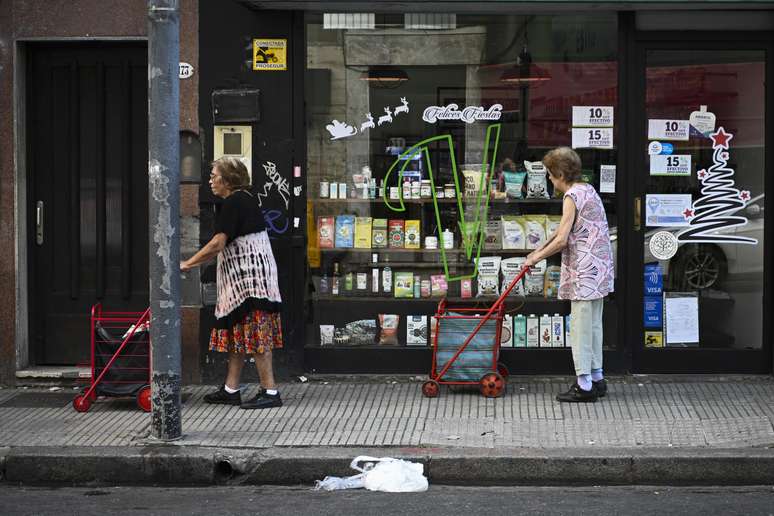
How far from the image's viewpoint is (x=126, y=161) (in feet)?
31.0

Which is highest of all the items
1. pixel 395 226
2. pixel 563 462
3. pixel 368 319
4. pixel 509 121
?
pixel 509 121

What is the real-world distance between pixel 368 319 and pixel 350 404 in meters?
1.16

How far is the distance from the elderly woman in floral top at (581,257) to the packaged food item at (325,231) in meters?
1.96

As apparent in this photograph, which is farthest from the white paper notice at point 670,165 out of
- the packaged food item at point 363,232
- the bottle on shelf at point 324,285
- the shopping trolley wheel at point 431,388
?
the bottle on shelf at point 324,285

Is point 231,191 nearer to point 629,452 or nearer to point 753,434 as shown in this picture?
point 629,452

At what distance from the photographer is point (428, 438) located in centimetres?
735

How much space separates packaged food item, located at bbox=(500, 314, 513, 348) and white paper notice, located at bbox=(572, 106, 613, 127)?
1708 millimetres

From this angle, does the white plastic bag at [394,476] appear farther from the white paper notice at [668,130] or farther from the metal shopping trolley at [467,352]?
the white paper notice at [668,130]

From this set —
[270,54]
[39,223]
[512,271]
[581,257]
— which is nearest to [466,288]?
[512,271]

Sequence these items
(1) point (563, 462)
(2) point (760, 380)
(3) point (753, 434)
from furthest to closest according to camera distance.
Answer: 1. (2) point (760, 380)
2. (3) point (753, 434)
3. (1) point (563, 462)

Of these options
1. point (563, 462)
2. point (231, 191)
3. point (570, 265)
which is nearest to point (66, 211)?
point (231, 191)

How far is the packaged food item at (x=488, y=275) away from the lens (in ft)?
30.8

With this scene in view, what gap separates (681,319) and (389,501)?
3909 millimetres

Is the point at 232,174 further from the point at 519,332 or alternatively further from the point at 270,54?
the point at 519,332
